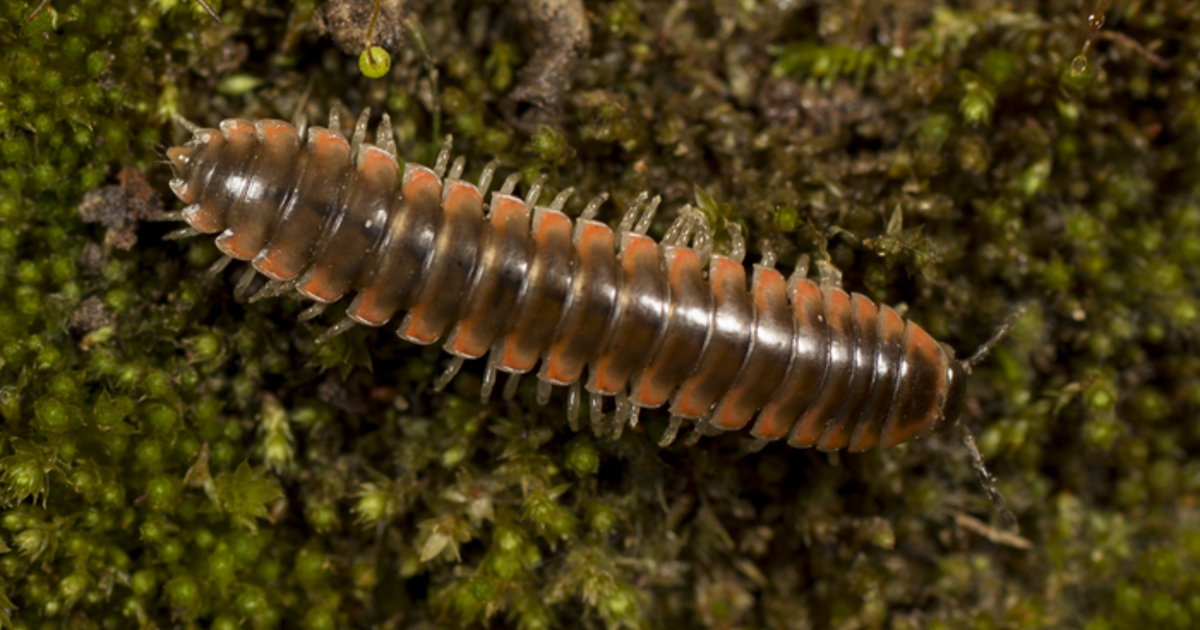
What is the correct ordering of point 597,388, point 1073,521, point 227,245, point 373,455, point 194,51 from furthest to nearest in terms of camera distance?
point 1073,521 → point 373,455 → point 194,51 → point 597,388 → point 227,245

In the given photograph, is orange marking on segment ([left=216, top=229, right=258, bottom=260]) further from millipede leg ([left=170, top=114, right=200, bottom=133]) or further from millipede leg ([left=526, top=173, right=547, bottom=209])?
millipede leg ([left=526, top=173, right=547, bottom=209])

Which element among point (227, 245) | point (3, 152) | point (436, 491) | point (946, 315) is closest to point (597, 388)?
point (436, 491)

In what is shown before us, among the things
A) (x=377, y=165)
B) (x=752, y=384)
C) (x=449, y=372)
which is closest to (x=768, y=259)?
(x=752, y=384)

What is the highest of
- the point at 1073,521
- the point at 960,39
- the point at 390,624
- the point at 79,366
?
the point at 960,39

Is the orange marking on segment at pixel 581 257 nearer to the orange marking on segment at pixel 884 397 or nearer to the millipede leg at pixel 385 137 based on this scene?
the millipede leg at pixel 385 137

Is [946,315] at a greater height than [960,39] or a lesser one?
lesser

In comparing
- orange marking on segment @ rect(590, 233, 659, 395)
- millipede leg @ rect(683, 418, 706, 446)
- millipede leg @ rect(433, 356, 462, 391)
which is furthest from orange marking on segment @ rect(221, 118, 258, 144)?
millipede leg @ rect(683, 418, 706, 446)

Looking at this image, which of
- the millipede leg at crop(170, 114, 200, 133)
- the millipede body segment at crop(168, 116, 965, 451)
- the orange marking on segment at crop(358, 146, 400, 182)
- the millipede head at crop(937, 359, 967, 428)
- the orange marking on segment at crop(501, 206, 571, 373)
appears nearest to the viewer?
the millipede body segment at crop(168, 116, 965, 451)

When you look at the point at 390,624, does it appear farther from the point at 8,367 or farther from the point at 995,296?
the point at 995,296
